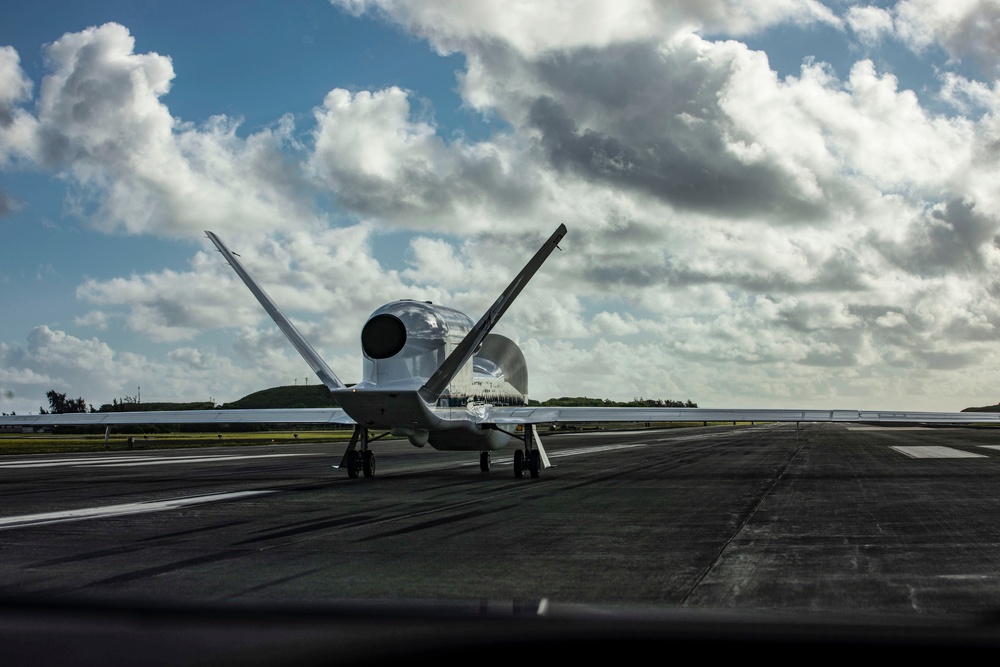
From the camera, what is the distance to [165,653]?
178cm

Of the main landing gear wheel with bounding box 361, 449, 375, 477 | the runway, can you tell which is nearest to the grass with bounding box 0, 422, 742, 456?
the main landing gear wheel with bounding box 361, 449, 375, 477

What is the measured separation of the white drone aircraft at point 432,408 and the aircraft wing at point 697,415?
3 cm

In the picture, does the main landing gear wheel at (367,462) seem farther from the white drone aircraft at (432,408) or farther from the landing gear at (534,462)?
the landing gear at (534,462)

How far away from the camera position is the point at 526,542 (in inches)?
499

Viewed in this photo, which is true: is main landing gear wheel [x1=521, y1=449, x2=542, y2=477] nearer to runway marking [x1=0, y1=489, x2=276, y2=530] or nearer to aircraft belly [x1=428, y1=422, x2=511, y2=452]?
aircraft belly [x1=428, y1=422, x2=511, y2=452]

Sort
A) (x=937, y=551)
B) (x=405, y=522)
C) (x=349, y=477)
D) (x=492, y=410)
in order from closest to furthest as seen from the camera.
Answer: (x=937, y=551)
(x=405, y=522)
(x=349, y=477)
(x=492, y=410)

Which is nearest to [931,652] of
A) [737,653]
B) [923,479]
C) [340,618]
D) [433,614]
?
[737,653]

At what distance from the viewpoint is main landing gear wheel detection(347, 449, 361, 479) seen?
2769cm

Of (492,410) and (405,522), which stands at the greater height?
(492,410)

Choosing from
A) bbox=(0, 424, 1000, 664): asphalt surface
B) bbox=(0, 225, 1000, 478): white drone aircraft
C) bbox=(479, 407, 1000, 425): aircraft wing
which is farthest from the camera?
bbox=(479, 407, 1000, 425): aircraft wing

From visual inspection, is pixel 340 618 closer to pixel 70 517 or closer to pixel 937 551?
pixel 937 551

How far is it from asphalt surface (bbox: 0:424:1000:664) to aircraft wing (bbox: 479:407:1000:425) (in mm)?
1875

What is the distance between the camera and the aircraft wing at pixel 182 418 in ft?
89.2

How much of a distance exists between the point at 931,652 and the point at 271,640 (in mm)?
1223
